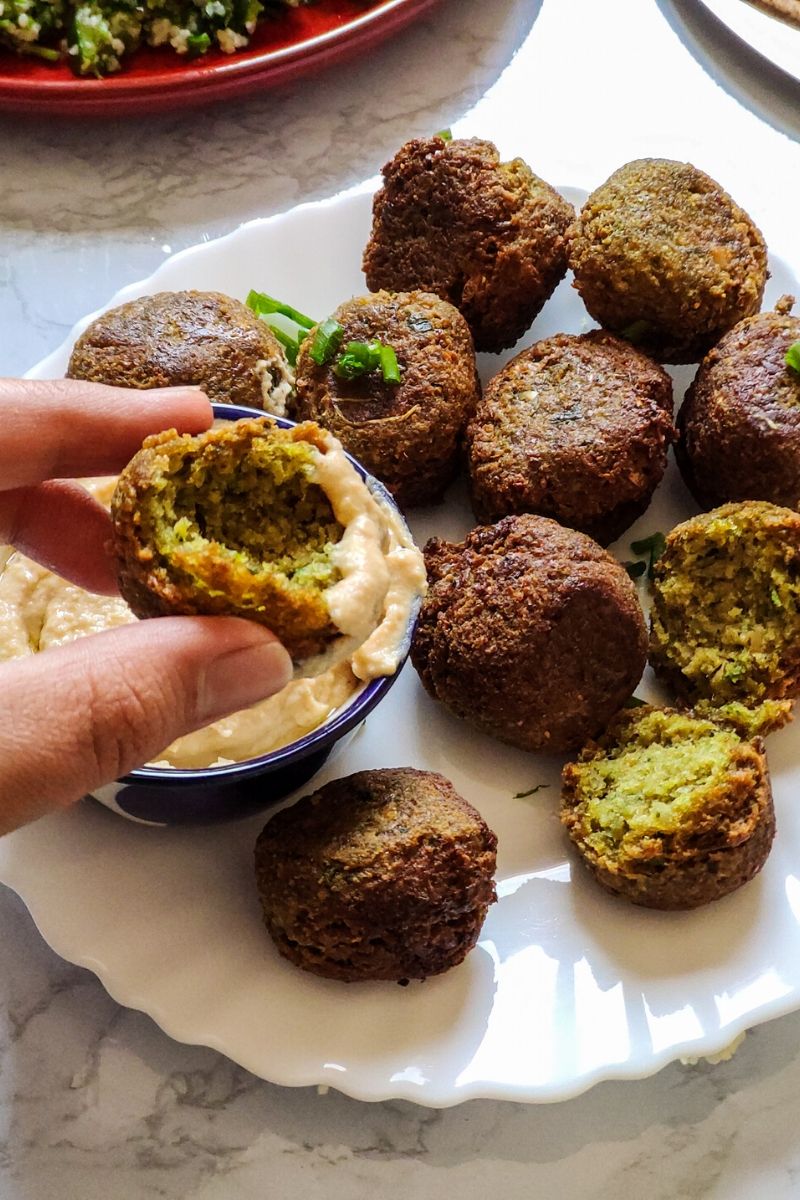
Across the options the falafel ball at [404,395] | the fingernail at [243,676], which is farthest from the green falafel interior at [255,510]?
the falafel ball at [404,395]

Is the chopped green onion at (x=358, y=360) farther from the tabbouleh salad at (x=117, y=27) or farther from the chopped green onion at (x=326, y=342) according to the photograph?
the tabbouleh salad at (x=117, y=27)

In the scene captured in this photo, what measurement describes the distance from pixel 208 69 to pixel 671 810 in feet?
9.28

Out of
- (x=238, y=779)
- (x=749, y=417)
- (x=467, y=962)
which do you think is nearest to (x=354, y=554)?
(x=238, y=779)

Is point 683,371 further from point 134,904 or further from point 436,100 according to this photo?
point 134,904

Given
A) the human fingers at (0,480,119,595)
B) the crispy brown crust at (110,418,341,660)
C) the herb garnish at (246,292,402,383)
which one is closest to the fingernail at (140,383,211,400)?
the human fingers at (0,480,119,595)

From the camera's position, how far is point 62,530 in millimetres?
2598

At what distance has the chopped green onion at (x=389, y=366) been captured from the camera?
2.85 m

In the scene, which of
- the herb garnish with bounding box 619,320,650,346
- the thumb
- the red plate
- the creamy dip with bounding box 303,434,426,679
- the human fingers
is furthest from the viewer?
the red plate

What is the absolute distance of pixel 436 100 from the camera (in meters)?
4.20

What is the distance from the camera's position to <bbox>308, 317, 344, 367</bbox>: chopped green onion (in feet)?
9.59

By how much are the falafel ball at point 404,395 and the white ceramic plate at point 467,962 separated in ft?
2.33

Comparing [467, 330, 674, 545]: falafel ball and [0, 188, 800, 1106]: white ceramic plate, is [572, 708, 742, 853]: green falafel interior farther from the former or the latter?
[467, 330, 674, 545]: falafel ball

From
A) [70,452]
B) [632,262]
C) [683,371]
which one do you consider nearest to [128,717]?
[70,452]

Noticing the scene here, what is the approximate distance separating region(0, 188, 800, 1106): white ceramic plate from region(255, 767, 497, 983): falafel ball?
103 mm
